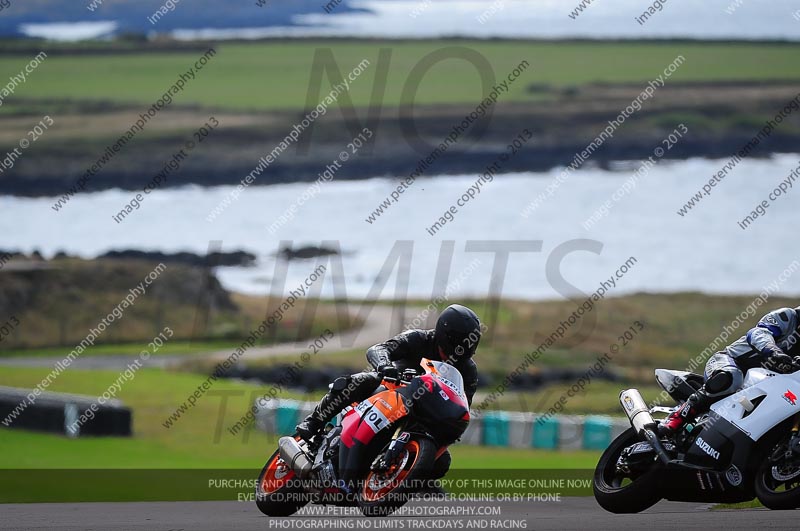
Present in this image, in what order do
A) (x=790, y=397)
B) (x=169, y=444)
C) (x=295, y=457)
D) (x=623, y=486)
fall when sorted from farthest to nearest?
(x=169, y=444)
(x=623, y=486)
(x=295, y=457)
(x=790, y=397)

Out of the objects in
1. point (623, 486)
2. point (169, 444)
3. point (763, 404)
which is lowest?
point (169, 444)

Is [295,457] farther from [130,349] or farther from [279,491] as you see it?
[130,349]

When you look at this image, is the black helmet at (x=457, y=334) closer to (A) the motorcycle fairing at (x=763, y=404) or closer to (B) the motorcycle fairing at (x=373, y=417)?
(B) the motorcycle fairing at (x=373, y=417)

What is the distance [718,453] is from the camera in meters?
8.68

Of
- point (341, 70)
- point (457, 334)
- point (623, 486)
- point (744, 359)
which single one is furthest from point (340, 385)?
point (341, 70)

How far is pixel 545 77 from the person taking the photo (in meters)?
46.8

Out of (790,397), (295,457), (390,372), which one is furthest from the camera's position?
(295,457)

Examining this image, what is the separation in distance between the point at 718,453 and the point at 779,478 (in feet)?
1.71

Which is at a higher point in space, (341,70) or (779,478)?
(779,478)

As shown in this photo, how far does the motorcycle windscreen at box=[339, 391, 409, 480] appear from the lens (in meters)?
8.47

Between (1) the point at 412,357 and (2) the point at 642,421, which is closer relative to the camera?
(1) the point at 412,357

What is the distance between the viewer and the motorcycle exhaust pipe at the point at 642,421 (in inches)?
352

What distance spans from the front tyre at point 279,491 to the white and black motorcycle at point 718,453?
235cm

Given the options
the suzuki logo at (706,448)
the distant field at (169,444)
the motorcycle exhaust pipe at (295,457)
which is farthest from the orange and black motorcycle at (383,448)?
the distant field at (169,444)
